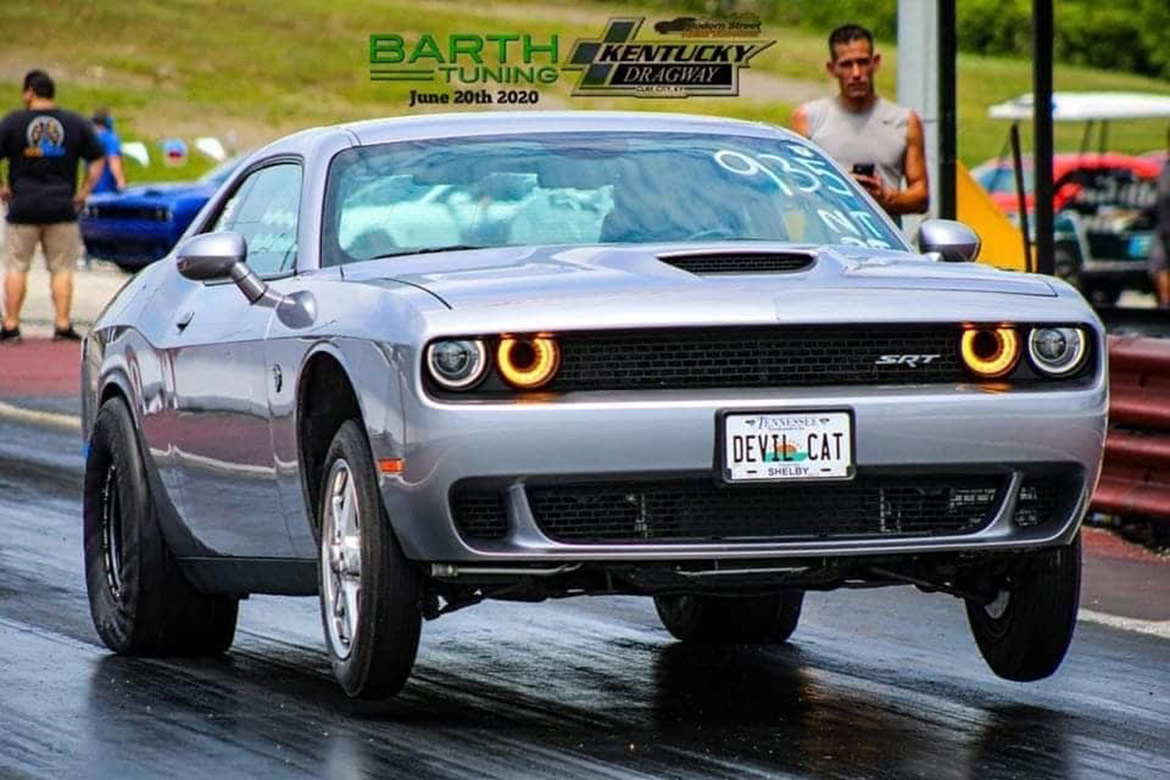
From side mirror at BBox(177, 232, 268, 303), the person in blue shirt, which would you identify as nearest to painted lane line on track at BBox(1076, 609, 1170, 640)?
side mirror at BBox(177, 232, 268, 303)

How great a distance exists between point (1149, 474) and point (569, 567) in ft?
16.5

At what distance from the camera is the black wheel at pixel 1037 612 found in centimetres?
708

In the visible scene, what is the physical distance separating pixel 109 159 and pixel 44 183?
485 inches

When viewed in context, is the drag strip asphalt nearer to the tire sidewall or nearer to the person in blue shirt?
the tire sidewall

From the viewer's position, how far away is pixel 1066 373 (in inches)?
270

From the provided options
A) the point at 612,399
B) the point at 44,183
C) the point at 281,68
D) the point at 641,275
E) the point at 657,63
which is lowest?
the point at 612,399

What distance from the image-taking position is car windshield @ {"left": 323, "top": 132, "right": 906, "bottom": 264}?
753 centimetres

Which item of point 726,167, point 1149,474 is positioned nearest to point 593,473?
point 726,167

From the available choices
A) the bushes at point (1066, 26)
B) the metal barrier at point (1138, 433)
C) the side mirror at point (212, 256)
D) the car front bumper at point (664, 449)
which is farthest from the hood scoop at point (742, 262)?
the bushes at point (1066, 26)

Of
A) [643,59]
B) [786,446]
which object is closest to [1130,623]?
[786,446]

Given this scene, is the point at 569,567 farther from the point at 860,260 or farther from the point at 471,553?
the point at 860,260

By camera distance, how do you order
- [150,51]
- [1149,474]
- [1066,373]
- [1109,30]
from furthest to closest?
[1109,30]
[150,51]
[1149,474]
[1066,373]

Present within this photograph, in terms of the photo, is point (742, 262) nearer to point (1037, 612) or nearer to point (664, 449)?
point (664, 449)

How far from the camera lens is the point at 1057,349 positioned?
685cm
